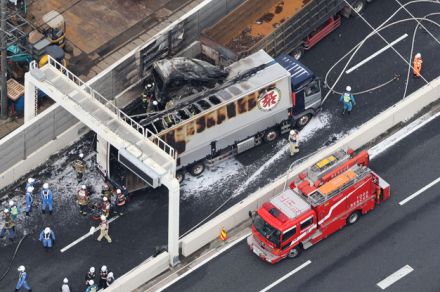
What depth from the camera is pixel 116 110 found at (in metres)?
58.0

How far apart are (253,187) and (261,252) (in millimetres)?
4564

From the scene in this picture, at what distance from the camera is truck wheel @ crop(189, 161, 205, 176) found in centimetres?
5825

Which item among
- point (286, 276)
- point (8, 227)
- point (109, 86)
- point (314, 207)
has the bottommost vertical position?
point (8, 227)

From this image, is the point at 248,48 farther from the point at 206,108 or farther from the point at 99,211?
the point at 99,211

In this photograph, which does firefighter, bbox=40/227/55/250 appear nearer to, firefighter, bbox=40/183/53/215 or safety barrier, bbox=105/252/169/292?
firefighter, bbox=40/183/53/215

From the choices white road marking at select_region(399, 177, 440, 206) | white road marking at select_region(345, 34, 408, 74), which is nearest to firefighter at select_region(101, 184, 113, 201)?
white road marking at select_region(399, 177, 440, 206)

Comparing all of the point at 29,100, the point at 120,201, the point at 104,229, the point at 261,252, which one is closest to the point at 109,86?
the point at 29,100

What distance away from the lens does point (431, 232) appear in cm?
5594

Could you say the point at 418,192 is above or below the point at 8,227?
above

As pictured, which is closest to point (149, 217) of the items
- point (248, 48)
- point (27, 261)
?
point (27, 261)

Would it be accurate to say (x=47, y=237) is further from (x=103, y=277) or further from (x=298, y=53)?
(x=298, y=53)

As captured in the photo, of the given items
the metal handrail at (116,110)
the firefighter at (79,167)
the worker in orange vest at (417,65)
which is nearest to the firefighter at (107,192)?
the firefighter at (79,167)

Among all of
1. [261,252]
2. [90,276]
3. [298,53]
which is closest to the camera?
[90,276]

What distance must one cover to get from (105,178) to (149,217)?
2680 millimetres
